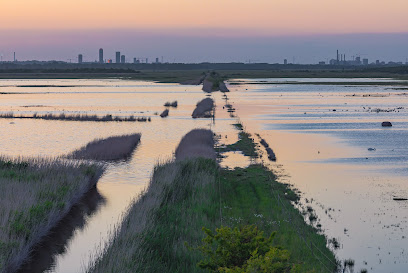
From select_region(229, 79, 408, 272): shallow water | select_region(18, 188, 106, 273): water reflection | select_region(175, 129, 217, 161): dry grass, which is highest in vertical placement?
select_region(175, 129, 217, 161): dry grass

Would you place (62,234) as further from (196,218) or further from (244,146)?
(244,146)

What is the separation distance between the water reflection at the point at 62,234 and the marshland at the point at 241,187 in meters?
0.14

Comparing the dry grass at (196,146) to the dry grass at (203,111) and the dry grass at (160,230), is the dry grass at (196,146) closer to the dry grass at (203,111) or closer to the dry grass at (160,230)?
the dry grass at (160,230)

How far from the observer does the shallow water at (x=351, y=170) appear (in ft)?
68.4

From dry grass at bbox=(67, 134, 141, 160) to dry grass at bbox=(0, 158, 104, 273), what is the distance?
292 inches

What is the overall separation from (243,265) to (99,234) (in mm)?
12113

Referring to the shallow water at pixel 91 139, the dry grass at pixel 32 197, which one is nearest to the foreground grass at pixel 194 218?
the shallow water at pixel 91 139

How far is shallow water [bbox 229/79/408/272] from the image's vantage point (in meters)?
20.8

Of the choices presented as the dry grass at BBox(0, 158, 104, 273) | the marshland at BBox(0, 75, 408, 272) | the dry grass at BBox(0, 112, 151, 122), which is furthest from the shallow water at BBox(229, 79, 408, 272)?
the dry grass at BBox(0, 112, 151, 122)

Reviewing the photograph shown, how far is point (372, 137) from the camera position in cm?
5184

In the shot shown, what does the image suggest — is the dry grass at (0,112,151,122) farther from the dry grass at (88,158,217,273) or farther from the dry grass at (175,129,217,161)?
the dry grass at (88,158,217,273)

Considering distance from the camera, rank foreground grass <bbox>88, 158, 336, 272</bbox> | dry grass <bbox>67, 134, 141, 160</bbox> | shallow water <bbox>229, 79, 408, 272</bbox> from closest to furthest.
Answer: foreground grass <bbox>88, 158, 336, 272</bbox> < shallow water <bbox>229, 79, 408, 272</bbox> < dry grass <bbox>67, 134, 141, 160</bbox>

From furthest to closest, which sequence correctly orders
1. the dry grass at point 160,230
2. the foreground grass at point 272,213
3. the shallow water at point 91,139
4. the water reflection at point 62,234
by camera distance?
the shallow water at point 91,139 < the water reflection at point 62,234 < the foreground grass at point 272,213 < the dry grass at point 160,230

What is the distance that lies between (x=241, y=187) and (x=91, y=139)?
77.9 feet
